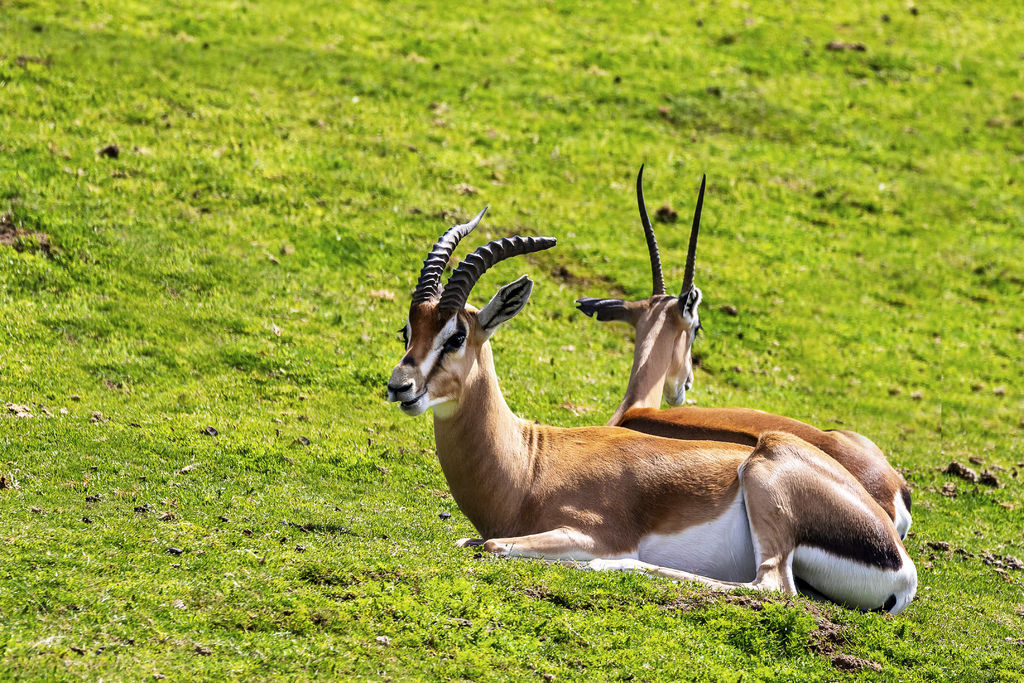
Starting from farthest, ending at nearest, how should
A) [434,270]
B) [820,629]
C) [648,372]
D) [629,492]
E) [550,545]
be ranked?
[648,372]
[629,492]
[434,270]
[550,545]
[820,629]

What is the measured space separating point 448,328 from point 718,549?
9.16 feet

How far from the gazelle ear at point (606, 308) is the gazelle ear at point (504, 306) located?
428 cm

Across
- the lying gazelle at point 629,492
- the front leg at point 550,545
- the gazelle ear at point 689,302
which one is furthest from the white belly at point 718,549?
the gazelle ear at point 689,302

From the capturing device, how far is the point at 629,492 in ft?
30.6

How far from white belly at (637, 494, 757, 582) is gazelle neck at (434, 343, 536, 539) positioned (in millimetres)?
1281

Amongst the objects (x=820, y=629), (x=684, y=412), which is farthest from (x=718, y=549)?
(x=684, y=412)

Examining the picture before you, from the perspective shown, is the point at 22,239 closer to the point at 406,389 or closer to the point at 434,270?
the point at 434,270

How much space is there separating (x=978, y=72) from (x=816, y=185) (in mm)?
9607

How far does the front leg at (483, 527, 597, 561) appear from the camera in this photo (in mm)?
8797

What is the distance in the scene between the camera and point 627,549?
9148mm

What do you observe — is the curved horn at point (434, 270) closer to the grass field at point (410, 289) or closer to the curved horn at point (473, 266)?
the curved horn at point (473, 266)

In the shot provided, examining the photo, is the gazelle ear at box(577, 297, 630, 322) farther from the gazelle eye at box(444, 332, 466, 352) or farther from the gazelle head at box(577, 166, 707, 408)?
the gazelle eye at box(444, 332, 466, 352)

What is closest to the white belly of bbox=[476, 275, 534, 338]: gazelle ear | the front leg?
the front leg

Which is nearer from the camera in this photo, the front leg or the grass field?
the grass field
